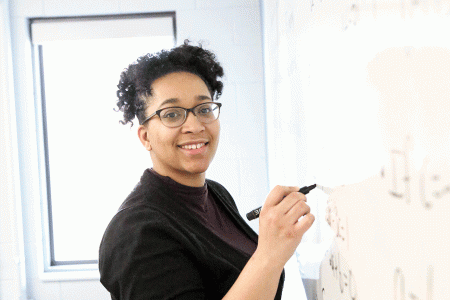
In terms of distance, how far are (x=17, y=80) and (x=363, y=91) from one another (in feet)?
7.58

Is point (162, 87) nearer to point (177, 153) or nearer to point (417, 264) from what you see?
point (177, 153)

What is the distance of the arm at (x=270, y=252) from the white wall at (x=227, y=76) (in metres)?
1.73

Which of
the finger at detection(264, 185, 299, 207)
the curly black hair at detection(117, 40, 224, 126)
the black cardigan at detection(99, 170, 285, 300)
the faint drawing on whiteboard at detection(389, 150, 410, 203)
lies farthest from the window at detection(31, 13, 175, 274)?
the faint drawing on whiteboard at detection(389, 150, 410, 203)

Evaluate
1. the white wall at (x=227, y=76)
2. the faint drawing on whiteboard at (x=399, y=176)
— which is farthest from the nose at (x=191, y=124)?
the white wall at (x=227, y=76)

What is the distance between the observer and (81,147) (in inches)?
102

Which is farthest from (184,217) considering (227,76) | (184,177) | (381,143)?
(227,76)

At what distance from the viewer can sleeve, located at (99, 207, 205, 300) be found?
0.66 metres

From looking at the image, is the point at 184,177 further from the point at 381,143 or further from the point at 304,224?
the point at 381,143

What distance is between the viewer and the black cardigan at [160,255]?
2.18 feet

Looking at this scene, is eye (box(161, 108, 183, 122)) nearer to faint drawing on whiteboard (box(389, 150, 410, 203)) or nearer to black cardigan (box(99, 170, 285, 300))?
black cardigan (box(99, 170, 285, 300))

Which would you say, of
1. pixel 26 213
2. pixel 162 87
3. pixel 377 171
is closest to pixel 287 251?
pixel 377 171

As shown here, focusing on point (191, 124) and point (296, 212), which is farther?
point (191, 124)

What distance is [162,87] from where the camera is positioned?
2.93 ft

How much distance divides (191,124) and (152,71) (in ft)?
0.46
